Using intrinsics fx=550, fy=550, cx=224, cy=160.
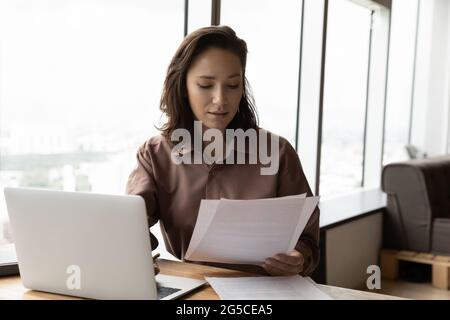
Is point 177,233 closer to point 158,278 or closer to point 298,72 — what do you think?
point 158,278

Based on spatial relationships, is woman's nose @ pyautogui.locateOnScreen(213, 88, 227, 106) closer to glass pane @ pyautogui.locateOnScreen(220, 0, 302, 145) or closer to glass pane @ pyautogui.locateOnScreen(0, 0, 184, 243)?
A: glass pane @ pyautogui.locateOnScreen(0, 0, 184, 243)

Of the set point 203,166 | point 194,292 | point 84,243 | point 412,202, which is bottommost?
point 412,202

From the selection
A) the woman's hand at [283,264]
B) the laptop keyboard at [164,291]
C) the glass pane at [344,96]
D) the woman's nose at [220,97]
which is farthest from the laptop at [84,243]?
the glass pane at [344,96]

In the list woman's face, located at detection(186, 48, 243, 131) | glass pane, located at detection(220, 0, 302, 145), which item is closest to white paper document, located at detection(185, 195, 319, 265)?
woman's face, located at detection(186, 48, 243, 131)

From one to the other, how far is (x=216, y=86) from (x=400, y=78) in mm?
4303

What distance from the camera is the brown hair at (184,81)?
5.42 ft

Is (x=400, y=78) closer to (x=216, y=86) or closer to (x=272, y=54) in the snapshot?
(x=272, y=54)

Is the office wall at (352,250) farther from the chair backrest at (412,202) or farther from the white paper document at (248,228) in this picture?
the white paper document at (248,228)

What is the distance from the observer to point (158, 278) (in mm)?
1389

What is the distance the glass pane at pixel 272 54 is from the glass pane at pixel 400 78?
172 cm

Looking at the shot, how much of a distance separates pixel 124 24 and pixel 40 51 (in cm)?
44

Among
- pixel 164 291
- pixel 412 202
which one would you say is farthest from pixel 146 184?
pixel 412 202

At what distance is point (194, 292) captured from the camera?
128 centimetres

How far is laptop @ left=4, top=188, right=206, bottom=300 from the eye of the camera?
3.67 feet
